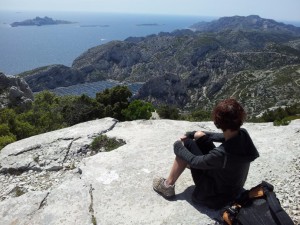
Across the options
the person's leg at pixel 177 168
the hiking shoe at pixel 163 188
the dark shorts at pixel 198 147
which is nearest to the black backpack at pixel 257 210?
the dark shorts at pixel 198 147

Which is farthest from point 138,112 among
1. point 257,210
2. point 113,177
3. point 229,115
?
point 257,210

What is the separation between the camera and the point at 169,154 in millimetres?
10133

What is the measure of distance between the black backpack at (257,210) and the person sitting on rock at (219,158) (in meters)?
0.56

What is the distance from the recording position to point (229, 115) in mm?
5660

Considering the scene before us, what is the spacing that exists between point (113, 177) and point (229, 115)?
A: 431 cm

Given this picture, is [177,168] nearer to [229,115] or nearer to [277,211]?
[229,115]

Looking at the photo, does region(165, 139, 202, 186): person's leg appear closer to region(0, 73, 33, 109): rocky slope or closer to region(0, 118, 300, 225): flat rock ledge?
region(0, 118, 300, 225): flat rock ledge

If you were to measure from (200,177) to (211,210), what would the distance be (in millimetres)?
857

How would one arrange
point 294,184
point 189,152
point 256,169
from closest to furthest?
point 189,152
point 294,184
point 256,169

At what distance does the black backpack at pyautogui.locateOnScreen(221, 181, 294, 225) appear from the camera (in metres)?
5.25

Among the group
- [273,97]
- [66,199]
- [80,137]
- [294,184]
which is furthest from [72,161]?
[273,97]

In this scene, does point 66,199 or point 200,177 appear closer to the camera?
point 200,177

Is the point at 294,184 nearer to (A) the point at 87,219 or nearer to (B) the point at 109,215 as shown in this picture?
(B) the point at 109,215

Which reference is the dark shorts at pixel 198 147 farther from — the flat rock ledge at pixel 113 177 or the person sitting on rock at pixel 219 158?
the flat rock ledge at pixel 113 177
